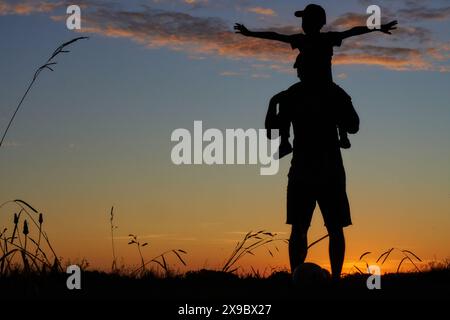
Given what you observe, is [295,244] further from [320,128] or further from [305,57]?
[305,57]

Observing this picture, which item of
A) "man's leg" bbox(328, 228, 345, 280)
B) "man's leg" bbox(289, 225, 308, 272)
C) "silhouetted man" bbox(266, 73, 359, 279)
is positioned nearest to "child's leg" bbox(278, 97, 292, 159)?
"silhouetted man" bbox(266, 73, 359, 279)

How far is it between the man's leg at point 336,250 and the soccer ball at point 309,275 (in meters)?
0.35

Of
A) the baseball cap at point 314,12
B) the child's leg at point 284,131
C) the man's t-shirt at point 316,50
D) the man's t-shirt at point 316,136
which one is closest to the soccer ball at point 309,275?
the man's t-shirt at point 316,136

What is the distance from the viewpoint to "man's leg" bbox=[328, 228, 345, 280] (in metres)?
9.06

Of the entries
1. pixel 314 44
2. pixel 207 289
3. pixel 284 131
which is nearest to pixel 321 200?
pixel 284 131

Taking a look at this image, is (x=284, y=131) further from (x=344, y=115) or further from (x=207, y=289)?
(x=207, y=289)

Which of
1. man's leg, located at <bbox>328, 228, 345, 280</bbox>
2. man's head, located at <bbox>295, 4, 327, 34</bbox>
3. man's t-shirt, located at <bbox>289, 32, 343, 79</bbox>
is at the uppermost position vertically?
man's head, located at <bbox>295, 4, 327, 34</bbox>

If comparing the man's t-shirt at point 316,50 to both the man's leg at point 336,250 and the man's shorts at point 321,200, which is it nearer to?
the man's shorts at point 321,200

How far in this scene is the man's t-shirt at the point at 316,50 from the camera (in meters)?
9.33

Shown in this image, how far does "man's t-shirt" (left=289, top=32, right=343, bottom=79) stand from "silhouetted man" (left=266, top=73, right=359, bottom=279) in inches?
5.7

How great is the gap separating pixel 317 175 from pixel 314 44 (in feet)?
5.56

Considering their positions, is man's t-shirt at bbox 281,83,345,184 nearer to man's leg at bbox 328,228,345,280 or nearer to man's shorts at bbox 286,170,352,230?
man's shorts at bbox 286,170,352,230

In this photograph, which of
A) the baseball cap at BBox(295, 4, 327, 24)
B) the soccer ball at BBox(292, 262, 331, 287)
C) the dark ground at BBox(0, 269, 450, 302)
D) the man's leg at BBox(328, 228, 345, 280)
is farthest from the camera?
the baseball cap at BBox(295, 4, 327, 24)

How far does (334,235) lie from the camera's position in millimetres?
9180
